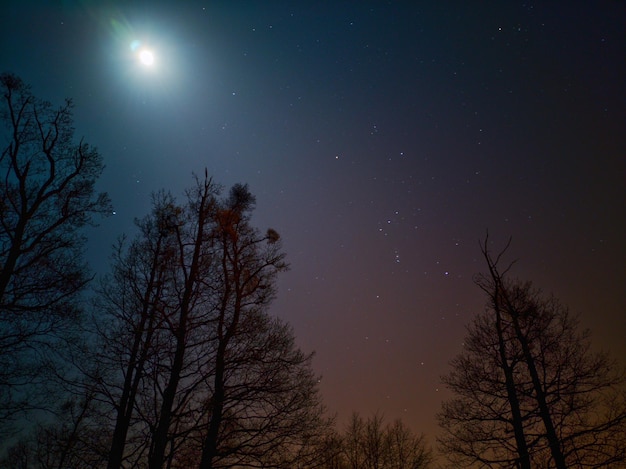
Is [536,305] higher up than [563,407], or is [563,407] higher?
[536,305]

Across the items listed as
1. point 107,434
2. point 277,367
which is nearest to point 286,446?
point 277,367

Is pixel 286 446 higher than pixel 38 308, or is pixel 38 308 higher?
pixel 38 308

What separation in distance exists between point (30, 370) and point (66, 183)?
199 inches

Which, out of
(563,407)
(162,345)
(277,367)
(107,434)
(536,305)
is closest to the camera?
(162,345)

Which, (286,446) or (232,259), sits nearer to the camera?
(286,446)

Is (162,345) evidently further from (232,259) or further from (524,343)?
(524,343)

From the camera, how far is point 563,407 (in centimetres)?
993

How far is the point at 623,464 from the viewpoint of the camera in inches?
357

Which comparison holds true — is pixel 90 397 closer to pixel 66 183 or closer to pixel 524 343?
pixel 66 183

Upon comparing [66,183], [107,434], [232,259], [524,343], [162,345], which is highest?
[66,183]

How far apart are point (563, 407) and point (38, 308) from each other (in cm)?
1432

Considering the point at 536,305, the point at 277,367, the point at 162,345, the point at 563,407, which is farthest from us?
the point at 536,305

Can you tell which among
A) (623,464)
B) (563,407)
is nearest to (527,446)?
(563,407)

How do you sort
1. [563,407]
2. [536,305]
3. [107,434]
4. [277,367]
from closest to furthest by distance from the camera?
[277,367] → [107,434] → [563,407] → [536,305]
